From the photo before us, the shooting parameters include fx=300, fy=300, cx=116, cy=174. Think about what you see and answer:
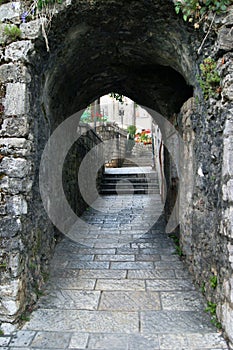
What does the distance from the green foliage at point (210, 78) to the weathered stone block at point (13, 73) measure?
54.8 inches

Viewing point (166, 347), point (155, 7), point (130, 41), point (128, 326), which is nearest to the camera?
point (166, 347)

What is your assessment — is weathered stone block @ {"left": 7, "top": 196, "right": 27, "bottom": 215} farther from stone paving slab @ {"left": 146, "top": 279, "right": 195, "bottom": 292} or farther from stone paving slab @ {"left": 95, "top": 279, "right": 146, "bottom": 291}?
stone paving slab @ {"left": 146, "top": 279, "right": 195, "bottom": 292}

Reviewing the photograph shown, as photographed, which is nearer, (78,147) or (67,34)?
(67,34)

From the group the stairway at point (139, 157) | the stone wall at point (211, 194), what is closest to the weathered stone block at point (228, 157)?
the stone wall at point (211, 194)

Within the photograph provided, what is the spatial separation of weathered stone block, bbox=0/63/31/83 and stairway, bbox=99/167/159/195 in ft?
18.4

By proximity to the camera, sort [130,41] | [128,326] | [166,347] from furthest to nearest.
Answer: [130,41], [128,326], [166,347]

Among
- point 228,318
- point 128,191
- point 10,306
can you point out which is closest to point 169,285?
point 228,318

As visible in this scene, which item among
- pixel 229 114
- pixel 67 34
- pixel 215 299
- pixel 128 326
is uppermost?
pixel 67 34

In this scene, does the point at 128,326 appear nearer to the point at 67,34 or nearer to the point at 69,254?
the point at 69,254

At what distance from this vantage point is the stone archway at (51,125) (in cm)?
219

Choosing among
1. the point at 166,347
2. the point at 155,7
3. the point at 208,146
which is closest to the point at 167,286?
the point at 166,347

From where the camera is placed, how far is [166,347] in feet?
6.47

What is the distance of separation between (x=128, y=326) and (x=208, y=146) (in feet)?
5.00

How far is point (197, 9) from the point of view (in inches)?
87.4
